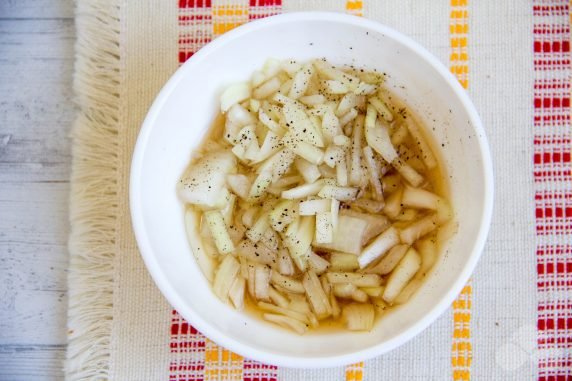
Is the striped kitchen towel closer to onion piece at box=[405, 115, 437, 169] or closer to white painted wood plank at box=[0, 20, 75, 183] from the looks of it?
white painted wood plank at box=[0, 20, 75, 183]

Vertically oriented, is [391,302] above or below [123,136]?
below

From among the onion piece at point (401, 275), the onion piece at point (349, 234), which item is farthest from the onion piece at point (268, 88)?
the onion piece at point (401, 275)

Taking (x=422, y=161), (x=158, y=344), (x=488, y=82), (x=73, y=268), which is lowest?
(x=158, y=344)

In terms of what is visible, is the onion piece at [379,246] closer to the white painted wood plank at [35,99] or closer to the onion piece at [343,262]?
the onion piece at [343,262]

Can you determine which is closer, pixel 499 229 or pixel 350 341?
pixel 350 341

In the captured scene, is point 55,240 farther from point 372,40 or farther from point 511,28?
point 511,28

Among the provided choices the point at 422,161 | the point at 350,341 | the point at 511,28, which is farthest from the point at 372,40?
the point at 350,341

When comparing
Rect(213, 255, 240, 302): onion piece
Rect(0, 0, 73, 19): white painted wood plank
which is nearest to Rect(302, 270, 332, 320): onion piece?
Rect(213, 255, 240, 302): onion piece
